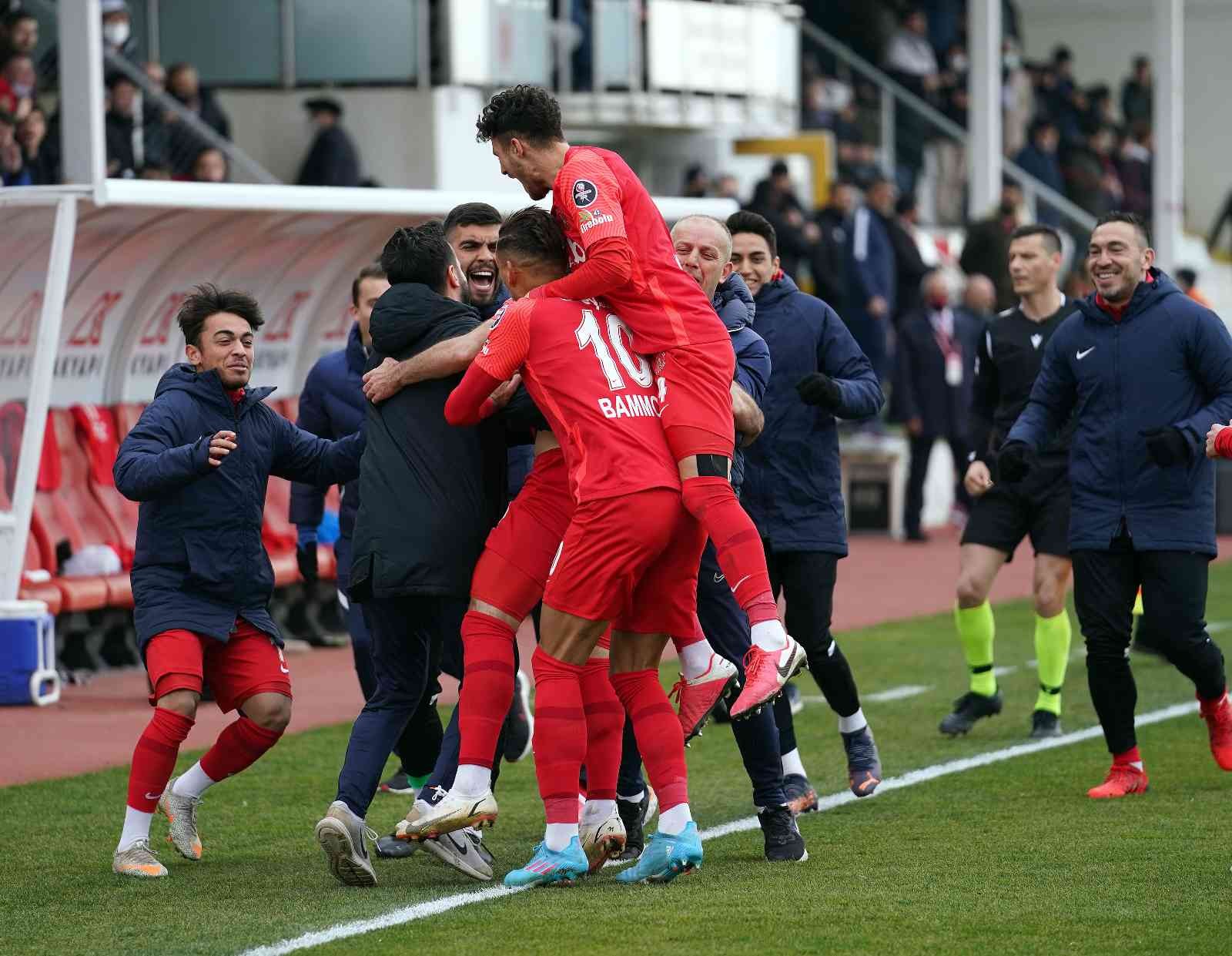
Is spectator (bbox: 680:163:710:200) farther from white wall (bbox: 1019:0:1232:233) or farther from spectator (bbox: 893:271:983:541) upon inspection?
white wall (bbox: 1019:0:1232:233)

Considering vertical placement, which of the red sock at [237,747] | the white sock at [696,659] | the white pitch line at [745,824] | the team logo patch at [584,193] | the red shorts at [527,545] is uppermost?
the team logo patch at [584,193]

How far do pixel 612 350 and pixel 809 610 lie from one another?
202 cm

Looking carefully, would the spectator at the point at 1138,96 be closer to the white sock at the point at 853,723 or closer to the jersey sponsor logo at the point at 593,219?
the white sock at the point at 853,723

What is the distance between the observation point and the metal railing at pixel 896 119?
1026 inches

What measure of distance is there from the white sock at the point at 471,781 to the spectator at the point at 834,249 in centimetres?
1358

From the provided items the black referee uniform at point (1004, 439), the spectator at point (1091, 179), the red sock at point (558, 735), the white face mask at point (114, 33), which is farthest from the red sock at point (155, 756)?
the spectator at point (1091, 179)

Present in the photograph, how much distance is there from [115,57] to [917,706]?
8.31 metres

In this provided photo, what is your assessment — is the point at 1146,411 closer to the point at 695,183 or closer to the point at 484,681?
the point at 484,681

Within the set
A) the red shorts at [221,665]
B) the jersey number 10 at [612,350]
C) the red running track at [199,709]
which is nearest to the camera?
the jersey number 10 at [612,350]

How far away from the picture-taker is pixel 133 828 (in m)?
6.96

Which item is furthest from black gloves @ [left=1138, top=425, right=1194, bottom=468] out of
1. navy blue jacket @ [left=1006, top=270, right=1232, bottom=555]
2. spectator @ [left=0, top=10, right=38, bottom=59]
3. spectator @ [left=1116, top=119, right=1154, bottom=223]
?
spectator @ [left=1116, top=119, right=1154, bottom=223]

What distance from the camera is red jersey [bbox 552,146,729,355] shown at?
6.30 metres

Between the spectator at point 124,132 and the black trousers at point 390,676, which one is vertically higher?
the spectator at point 124,132

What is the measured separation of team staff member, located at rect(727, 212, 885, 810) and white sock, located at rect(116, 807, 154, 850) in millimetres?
2235
